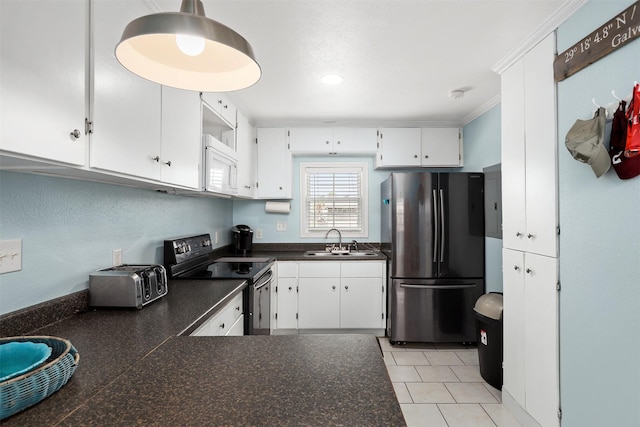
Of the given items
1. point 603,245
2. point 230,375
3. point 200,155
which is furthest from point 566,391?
point 200,155

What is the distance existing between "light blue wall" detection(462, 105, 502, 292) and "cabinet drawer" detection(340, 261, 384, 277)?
3.55 feet

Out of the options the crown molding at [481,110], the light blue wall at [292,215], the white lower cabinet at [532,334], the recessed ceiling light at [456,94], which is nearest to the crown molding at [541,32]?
the recessed ceiling light at [456,94]

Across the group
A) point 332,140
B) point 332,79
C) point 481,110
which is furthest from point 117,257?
point 481,110

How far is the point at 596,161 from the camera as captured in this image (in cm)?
134

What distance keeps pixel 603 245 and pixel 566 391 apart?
2.65ft

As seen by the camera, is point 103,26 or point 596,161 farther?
point 596,161

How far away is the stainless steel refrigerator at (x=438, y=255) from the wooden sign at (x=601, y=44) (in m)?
1.53

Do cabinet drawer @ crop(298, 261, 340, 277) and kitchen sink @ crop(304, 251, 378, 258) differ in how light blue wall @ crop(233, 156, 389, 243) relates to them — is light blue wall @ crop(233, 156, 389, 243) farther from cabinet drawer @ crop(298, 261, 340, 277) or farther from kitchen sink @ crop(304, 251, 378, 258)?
cabinet drawer @ crop(298, 261, 340, 277)

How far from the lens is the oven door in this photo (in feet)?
7.52

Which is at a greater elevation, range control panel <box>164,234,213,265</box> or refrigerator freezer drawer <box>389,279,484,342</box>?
range control panel <box>164,234,213,265</box>

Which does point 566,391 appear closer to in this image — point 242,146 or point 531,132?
point 531,132

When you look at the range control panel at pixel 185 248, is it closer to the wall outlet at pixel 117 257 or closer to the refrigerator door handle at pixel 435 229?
the wall outlet at pixel 117 257

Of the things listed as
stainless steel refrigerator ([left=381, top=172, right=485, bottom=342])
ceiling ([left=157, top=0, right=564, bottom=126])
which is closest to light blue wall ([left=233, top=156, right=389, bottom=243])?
stainless steel refrigerator ([left=381, top=172, right=485, bottom=342])

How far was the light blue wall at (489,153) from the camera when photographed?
116 inches
